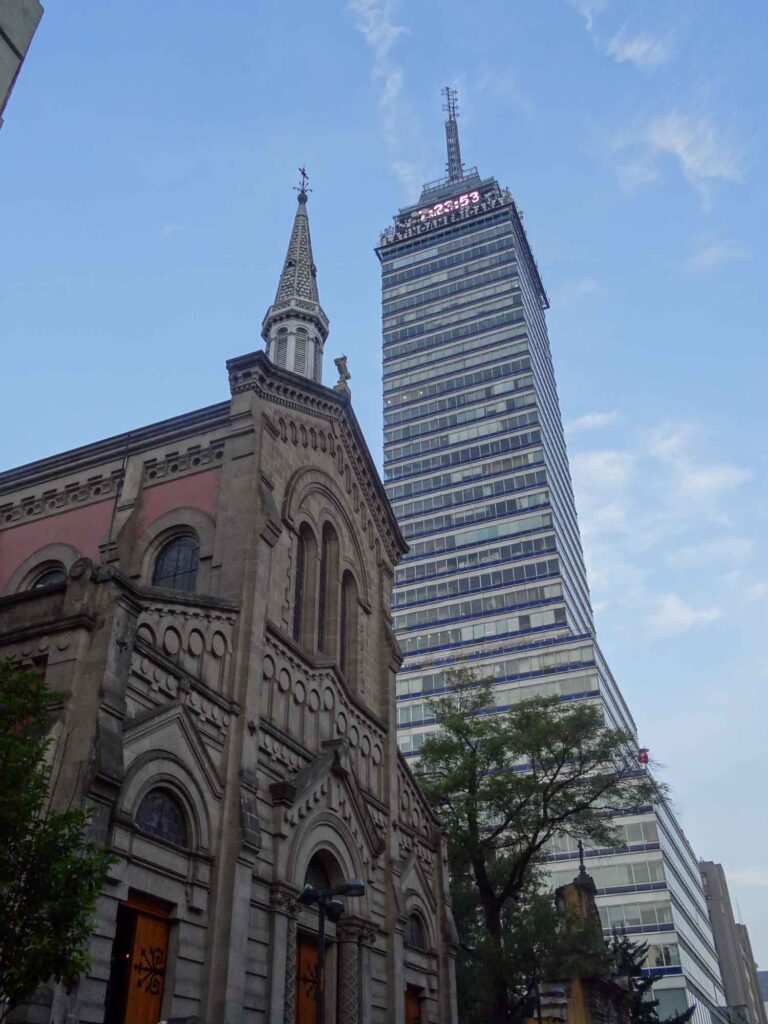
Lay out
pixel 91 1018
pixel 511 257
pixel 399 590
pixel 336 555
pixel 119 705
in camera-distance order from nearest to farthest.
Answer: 1. pixel 91 1018
2. pixel 119 705
3. pixel 336 555
4. pixel 399 590
5. pixel 511 257

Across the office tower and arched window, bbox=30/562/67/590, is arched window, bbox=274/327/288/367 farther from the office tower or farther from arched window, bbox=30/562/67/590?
the office tower

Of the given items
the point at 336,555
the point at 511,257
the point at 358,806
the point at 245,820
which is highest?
the point at 511,257

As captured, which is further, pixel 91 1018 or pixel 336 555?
pixel 336 555

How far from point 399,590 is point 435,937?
66201 millimetres

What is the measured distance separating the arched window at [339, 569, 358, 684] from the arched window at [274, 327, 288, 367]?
31.5ft

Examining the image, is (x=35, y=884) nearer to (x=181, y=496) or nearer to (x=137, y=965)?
(x=137, y=965)

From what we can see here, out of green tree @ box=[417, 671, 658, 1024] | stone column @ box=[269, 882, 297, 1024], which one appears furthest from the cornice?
green tree @ box=[417, 671, 658, 1024]

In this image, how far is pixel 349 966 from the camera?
72.4ft

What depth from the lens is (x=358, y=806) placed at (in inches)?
934

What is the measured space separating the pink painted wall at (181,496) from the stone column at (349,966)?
405 inches

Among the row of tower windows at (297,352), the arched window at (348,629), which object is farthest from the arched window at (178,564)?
the row of tower windows at (297,352)

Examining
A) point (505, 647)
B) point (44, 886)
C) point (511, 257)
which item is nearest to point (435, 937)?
point (44, 886)

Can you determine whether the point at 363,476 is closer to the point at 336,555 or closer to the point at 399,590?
the point at 336,555

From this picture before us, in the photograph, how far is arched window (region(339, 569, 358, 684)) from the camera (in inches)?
1063
